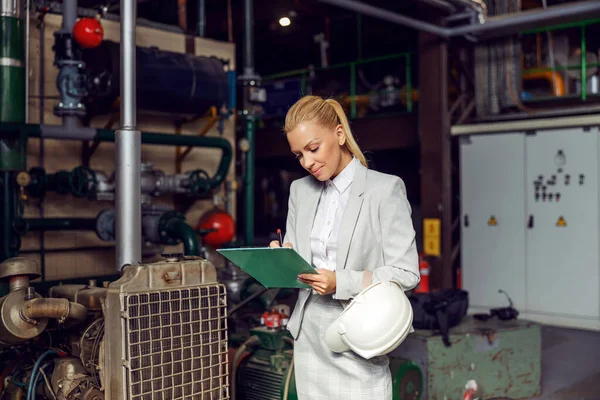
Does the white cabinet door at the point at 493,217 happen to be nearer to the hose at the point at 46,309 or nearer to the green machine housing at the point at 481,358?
the green machine housing at the point at 481,358

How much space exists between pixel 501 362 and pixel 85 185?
152 inches

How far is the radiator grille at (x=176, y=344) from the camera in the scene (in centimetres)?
292

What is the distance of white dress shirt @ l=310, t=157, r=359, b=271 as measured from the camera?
2508mm

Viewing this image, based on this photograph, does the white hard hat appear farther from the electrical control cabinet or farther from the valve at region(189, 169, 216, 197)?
the electrical control cabinet

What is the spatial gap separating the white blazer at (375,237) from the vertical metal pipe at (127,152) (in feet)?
4.95

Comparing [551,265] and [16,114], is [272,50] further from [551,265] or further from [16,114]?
[16,114]

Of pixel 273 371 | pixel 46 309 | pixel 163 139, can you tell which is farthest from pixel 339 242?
pixel 163 139

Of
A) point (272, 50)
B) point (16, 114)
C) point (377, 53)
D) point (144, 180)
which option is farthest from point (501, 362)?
point (272, 50)

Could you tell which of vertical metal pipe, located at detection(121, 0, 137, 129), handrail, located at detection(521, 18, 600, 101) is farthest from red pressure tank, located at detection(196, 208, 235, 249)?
handrail, located at detection(521, 18, 600, 101)

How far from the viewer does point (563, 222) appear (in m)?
8.11

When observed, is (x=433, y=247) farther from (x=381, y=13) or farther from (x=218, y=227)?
(x=381, y=13)

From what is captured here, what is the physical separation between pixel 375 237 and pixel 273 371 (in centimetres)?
183

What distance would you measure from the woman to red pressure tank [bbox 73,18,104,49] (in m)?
3.83

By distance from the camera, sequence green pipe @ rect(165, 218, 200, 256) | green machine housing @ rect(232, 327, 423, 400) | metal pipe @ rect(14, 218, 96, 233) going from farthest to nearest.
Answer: green pipe @ rect(165, 218, 200, 256) → metal pipe @ rect(14, 218, 96, 233) → green machine housing @ rect(232, 327, 423, 400)
